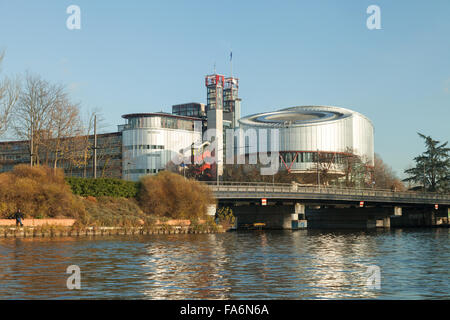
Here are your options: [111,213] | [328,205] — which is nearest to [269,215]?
[328,205]

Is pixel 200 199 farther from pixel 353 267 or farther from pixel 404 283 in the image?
pixel 404 283

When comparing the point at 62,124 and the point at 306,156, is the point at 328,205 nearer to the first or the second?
the point at 62,124

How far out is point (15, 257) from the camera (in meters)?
31.2

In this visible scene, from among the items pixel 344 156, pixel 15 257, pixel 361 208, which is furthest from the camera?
pixel 344 156

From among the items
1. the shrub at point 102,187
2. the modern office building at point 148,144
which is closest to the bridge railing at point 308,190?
the shrub at point 102,187

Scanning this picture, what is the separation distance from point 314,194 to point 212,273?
61.8 metres

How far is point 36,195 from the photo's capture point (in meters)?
52.7

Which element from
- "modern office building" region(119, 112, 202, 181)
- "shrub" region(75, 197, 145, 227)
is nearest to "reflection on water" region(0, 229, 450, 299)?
"shrub" region(75, 197, 145, 227)

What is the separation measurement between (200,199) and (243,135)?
101 metres

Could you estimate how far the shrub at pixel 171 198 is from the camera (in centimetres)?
6362

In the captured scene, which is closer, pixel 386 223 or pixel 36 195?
pixel 36 195

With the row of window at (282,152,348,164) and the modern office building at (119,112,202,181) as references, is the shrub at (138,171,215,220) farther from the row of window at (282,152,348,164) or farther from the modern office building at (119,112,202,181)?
the row of window at (282,152,348,164)

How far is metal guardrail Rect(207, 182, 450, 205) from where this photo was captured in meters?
75.9
